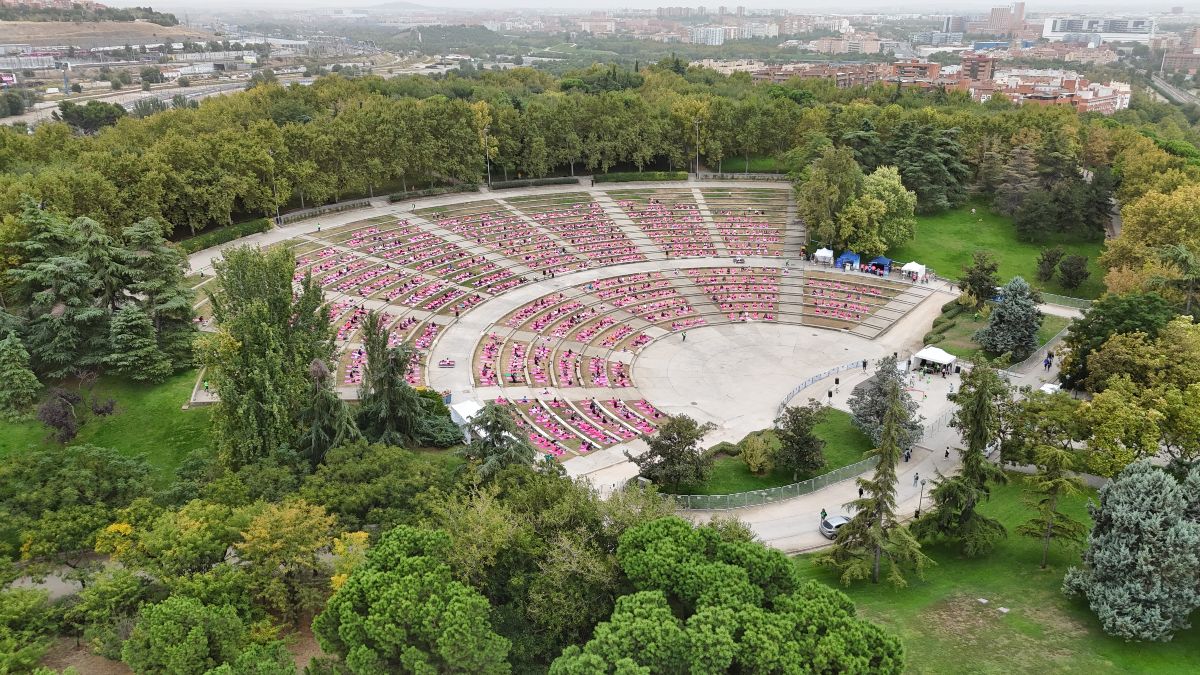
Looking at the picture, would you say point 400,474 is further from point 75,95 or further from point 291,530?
point 75,95

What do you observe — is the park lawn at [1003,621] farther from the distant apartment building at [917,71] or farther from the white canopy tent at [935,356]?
the distant apartment building at [917,71]

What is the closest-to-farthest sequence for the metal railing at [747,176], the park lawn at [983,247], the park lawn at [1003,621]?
the park lawn at [1003,621] → the park lawn at [983,247] → the metal railing at [747,176]

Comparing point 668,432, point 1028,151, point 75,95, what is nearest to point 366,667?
point 668,432

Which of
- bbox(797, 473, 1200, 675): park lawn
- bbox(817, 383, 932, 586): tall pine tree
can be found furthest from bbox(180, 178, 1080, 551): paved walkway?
bbox(797, 473, 1200, 675): park lawn

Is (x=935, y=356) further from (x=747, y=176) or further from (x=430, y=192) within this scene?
(x=430, y=192)

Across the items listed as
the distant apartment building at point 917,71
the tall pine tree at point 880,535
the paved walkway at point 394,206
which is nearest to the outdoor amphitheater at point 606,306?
the paved walkway at point 394,206

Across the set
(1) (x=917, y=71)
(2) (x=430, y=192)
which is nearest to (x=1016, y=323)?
(2) (x=430, y=192)
